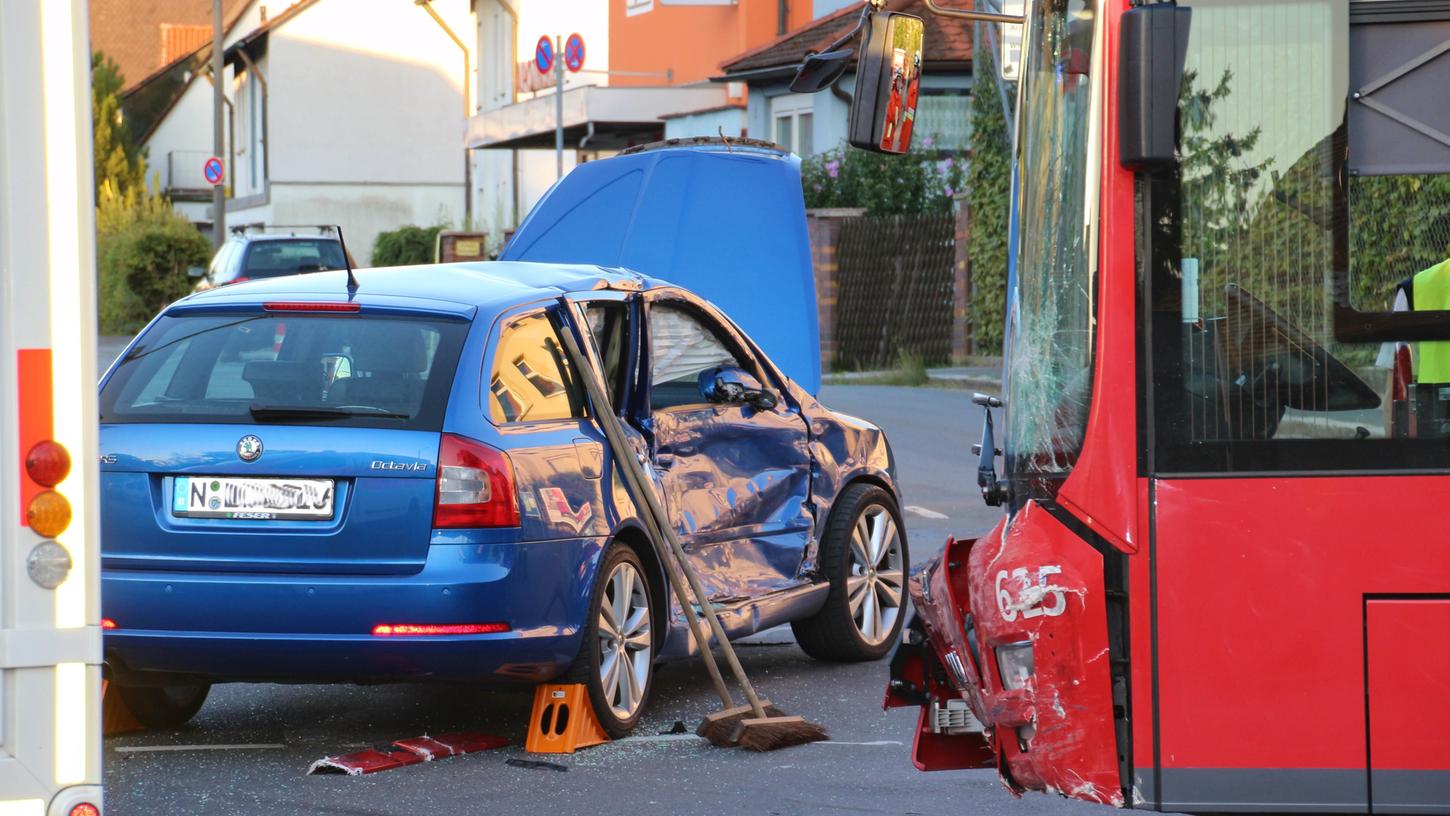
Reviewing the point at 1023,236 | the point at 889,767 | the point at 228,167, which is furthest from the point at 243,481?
the point at 228,167

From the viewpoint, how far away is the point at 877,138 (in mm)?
5867

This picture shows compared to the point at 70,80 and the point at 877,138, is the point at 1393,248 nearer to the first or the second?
the point at 877,138

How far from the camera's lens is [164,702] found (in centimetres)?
765

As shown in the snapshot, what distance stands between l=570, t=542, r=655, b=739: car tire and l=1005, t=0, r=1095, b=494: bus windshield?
2148mm

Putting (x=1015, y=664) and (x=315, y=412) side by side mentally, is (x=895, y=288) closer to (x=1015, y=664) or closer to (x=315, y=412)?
(x=315, y=412)

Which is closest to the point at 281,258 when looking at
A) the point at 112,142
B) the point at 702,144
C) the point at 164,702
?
the point at 702,144

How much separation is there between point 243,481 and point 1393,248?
148 inches

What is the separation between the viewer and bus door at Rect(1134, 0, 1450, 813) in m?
4.61

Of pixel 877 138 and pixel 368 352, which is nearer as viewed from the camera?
pixel 877 138

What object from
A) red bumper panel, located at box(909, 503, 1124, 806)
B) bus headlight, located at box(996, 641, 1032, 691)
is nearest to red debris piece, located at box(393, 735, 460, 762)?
red bumper panel, located at box(909, 503, 1124, 806)

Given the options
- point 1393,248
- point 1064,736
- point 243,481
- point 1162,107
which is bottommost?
point 1064,736

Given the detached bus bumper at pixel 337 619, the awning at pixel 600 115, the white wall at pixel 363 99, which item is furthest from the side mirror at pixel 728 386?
the white wall at pixel 363 99

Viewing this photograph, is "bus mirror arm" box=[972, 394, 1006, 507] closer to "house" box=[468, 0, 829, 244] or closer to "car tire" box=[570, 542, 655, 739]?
"car tire" box=[570, 542, 655, 739]

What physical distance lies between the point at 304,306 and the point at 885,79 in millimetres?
2490
